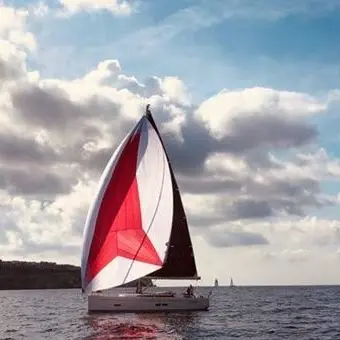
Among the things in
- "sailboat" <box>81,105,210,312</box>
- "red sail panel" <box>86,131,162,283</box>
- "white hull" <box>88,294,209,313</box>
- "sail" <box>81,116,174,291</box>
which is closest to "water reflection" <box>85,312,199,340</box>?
"white hull" <box>88,294,209,313</box>

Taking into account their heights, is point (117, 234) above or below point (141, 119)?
below

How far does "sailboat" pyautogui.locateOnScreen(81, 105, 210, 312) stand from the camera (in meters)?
62.2

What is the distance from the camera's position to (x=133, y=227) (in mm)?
62906

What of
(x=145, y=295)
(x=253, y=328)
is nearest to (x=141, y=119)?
(x=145, y=295)

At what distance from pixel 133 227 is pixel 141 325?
11163 mm

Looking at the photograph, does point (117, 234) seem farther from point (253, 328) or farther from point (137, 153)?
point (253, 328)

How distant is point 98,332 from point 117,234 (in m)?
13.5

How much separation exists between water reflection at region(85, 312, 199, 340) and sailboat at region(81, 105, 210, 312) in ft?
4.59

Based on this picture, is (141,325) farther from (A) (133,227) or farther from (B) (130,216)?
(B) (130,216)

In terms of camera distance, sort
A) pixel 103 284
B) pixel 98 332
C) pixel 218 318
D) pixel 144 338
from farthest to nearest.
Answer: pixel 218 318
pixel 103 284
pixel 98 332
pixel 144 338

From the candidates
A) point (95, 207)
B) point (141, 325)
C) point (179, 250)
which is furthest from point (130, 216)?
point (141, 325)

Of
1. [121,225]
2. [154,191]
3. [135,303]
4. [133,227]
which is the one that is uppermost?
[154,191]

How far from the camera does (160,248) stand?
64.2 meters

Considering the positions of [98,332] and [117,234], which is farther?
[117,234]
